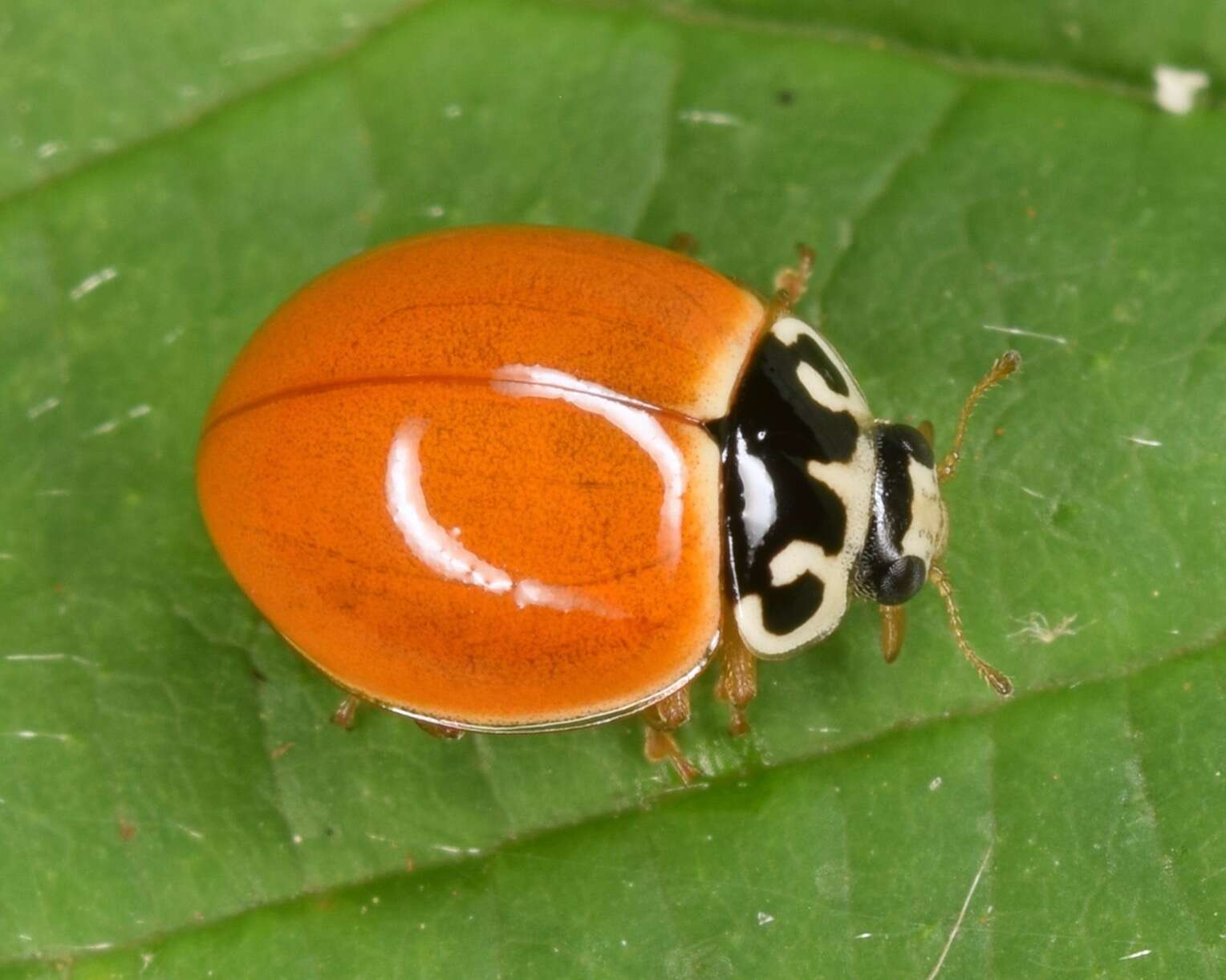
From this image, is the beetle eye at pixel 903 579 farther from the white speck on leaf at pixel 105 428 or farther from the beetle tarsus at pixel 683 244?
the white speck on leaf at pixel 105 428

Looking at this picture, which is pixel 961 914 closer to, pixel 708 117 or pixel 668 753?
pixel 668 753

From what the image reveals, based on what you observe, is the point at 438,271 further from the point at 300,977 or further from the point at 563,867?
the point at 300,977

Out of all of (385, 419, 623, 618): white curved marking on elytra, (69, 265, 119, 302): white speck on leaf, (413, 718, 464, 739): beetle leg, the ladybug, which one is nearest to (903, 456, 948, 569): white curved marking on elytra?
the ladybug

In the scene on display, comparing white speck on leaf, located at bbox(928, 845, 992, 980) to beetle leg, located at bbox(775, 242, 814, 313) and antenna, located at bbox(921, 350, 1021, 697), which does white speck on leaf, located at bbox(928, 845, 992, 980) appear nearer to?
antenna, located at bbox(921, 350, 1021, 697)

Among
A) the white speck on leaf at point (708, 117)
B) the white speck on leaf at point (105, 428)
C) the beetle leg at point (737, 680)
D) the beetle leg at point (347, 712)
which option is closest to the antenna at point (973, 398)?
the beetle leg at point (737, 680)

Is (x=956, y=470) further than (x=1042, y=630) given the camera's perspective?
Yes

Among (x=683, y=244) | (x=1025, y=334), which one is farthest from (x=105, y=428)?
(x=1025, y=334)
